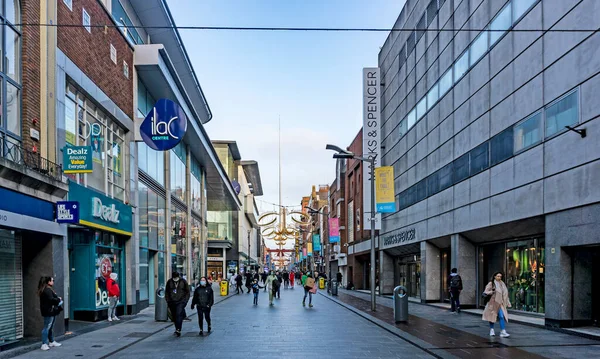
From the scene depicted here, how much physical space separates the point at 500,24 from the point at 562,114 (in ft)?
18.0

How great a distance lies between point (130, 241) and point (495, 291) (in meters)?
14.5

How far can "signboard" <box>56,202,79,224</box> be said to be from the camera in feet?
52.6

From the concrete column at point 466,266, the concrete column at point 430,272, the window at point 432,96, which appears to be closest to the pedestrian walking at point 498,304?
the concrete column at point 466,266

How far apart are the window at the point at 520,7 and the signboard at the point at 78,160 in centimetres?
1357

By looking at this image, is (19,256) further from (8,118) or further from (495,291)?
(495,291)

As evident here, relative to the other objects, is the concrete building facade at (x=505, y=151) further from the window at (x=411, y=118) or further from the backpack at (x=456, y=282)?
the backpack at (x=456, y=282)

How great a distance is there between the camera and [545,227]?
17875 mm

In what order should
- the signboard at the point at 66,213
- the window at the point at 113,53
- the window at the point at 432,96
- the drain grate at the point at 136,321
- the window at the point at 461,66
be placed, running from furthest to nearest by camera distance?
the window at the point at 432,96 < the window at the point at 461,66 < the window at the point at 113,53 < the drain grate at the point at 136,321 < the signboard at the point at 66,213

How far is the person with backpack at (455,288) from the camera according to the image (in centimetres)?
2334

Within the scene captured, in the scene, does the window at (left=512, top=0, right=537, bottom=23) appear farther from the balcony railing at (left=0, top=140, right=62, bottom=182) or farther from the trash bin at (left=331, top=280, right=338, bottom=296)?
the trash bin at (left=331, top=280, right=338, bottom=296)

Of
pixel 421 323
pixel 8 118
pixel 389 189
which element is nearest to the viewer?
Result: pixel 8 118

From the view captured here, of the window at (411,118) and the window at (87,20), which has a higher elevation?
the window at (87,20)

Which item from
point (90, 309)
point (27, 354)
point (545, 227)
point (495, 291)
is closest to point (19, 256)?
point (27, 354)

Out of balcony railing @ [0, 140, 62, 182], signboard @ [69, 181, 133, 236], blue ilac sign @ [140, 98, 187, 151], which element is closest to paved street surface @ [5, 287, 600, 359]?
signboard @ [69, 181, 133, 236]
